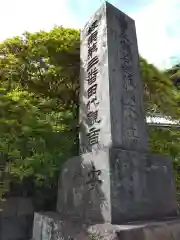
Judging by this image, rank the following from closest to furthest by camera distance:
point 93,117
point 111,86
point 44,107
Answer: point 111,86, point 93,117, point 44,107

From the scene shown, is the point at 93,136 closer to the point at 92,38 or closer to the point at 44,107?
the point at 44,107

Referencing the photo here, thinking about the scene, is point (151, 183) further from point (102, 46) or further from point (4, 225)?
point (4, 225)

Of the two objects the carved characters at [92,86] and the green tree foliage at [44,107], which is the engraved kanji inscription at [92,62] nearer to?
the carved characters at [92,86]

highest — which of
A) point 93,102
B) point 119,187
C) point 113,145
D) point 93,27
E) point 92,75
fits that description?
point 93,27

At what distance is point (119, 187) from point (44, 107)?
2.31m

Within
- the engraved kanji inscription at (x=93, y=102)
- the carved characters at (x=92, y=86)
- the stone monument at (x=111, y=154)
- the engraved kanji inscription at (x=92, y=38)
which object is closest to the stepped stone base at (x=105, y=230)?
the stone monument at (x=111, y=154)

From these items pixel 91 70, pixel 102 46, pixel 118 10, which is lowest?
pixel 91 70

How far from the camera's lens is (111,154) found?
10.7 ft

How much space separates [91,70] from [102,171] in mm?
1889

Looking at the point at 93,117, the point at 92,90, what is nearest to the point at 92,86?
the point at 92,90

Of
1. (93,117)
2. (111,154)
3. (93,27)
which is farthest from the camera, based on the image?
(93,27)

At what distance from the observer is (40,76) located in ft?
17.8

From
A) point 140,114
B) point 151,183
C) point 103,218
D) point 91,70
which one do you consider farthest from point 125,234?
point 91,70

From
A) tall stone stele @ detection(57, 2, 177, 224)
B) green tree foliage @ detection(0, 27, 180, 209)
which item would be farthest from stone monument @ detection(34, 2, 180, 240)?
green tree foliage @ detection(0, 27, 180, 209)
